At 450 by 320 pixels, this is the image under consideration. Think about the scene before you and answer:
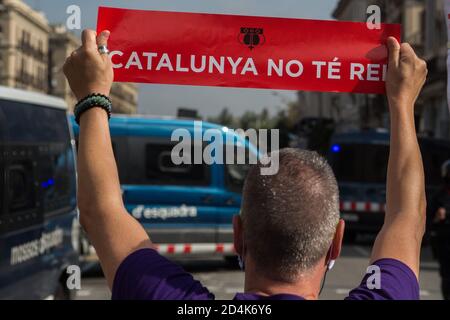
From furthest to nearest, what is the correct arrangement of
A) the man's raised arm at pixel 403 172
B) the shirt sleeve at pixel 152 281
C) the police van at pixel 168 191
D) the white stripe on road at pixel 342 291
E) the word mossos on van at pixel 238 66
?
the police van at pixel 168 191 < the white stripe on road at pixel 342 291 < the word mossos on van at pixel 238 66 < the man's raised arm at pixel 403 172 < the shirt sleeve at pixel 152 281

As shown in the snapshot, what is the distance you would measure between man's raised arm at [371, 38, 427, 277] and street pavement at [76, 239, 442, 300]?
816cm

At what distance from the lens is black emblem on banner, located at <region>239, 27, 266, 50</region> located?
2418 millimetres

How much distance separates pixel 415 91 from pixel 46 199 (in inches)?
235

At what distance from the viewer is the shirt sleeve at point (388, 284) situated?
184 centimetres

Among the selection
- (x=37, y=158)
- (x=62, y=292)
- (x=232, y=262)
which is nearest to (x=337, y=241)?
(x=37, y=158)

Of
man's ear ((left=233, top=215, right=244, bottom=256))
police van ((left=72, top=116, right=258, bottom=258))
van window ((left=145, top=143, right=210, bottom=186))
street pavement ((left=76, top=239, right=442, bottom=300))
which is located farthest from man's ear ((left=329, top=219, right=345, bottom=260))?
van window ((left=145, top=143, right=210, bottom=186))

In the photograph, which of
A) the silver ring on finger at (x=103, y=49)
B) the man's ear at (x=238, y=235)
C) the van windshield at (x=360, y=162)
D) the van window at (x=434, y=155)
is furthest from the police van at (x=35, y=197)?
the van window at (x=434, y=155)

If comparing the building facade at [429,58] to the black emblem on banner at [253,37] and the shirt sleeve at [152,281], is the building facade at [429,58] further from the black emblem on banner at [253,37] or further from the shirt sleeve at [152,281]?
the shirt sleeve at [152,281]

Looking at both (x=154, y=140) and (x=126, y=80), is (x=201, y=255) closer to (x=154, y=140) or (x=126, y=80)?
(x=154, y=140)

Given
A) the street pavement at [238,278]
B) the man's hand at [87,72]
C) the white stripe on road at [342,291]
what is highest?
the man's hand at [87,72]

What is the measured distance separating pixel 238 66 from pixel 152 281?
0.83 meters

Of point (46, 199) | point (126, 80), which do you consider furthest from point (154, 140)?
point (126, 80)

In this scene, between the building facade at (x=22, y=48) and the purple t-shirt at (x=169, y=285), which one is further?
the building facade at (x=22, y=48)

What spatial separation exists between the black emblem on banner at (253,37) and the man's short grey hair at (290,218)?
2.01 feet
